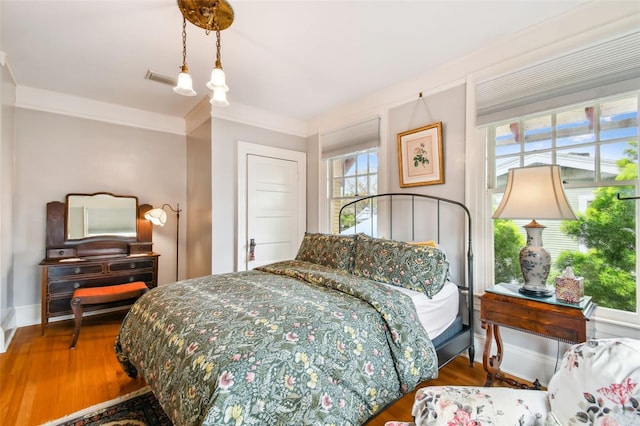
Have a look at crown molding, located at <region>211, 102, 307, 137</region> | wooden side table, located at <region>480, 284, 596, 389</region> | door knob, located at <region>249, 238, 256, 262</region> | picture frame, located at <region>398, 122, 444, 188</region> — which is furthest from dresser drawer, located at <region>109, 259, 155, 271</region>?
wooden side table, located at <region>480, 284, 596, 389</region>

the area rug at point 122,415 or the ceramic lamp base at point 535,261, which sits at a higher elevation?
the ceramic lamp base at point 535,261

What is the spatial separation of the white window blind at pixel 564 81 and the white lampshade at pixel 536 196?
626 mm

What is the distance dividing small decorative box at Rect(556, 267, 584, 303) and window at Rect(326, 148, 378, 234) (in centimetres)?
171

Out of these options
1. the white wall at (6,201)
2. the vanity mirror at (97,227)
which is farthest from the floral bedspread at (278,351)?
the vanity mirror at (97,227)

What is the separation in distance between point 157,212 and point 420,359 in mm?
3179

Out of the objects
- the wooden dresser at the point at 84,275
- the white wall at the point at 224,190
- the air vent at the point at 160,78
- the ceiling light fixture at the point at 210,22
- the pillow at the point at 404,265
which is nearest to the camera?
the ceiling light fixture at the point at 210,22

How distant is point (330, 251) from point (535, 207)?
145 centimetres

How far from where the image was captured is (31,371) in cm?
214

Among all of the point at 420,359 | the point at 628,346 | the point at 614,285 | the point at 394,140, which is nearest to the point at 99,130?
the point at 394,140

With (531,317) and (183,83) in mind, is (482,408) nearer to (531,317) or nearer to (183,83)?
(531,317)

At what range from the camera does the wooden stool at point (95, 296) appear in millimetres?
2555

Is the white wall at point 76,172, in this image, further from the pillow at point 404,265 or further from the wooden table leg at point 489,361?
the wooden table leg at point 489,361

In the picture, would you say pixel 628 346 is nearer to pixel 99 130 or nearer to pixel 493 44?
pixel 493 44

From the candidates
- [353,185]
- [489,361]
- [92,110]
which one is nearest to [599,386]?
[489,361]
